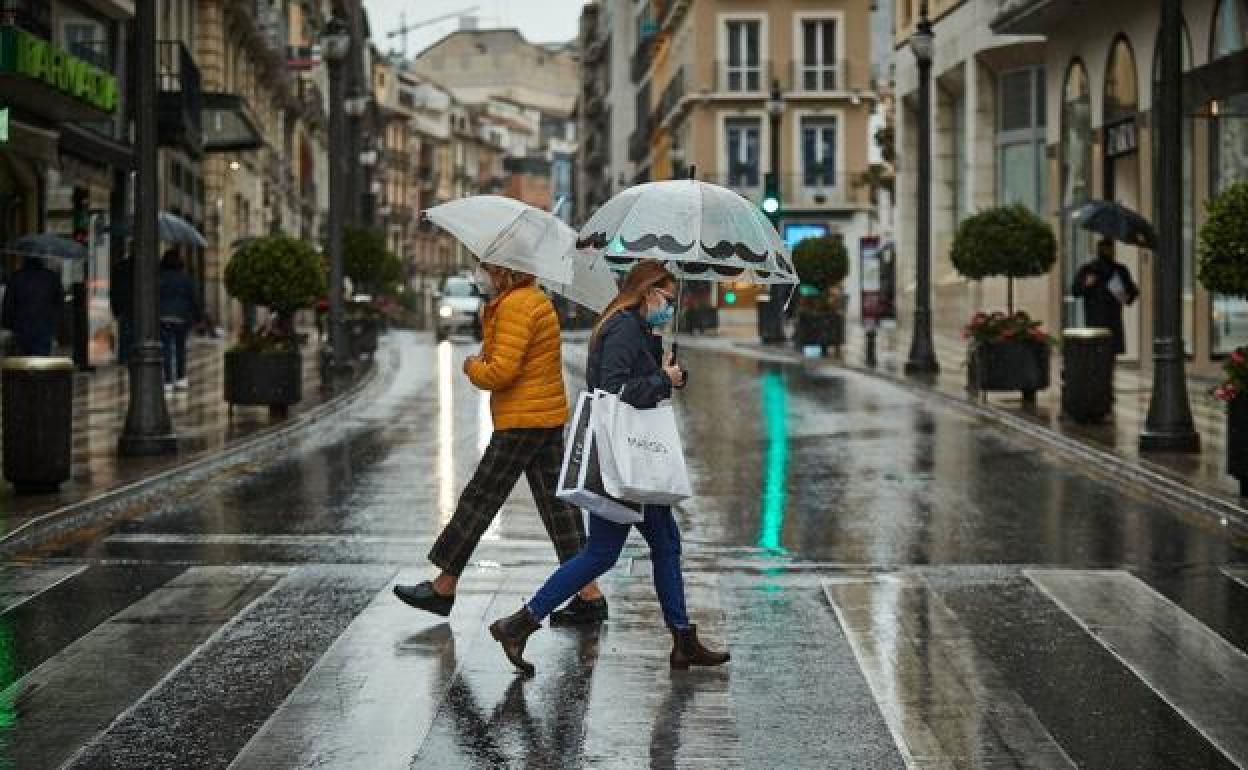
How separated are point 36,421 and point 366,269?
26331 millimetres

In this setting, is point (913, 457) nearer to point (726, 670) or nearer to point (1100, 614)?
point (1100, 614)

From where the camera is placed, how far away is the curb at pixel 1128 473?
13379mm

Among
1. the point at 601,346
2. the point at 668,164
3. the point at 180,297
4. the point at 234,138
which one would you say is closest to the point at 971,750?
the point at 601,346

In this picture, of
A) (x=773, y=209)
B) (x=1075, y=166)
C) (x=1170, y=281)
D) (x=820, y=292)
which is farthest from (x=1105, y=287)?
(x=773, y=209)

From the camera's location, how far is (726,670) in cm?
834

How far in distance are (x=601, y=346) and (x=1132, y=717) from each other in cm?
233

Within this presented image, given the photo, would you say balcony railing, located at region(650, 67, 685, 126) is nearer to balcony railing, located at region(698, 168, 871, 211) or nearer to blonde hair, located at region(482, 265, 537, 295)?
balcony railing, located at region(698, 168, 871, 211)

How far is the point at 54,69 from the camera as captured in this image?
95.5 ft

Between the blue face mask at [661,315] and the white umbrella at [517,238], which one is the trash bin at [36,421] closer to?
the white umbrella at [517,238]

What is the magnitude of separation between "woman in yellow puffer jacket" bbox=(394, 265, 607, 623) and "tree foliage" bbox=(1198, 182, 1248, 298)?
6.98 metres

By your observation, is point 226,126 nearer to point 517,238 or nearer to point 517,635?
point 517,238

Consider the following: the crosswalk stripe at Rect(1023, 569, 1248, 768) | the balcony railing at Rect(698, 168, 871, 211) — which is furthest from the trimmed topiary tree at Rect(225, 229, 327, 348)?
the balcony railing at Rect(698, 168, 871, 211)

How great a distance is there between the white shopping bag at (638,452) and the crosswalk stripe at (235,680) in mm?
1386

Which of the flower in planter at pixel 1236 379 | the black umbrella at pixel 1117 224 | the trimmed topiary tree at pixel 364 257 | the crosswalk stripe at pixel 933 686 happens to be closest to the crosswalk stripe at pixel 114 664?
the crosswalk stripe at pixel 933 686
